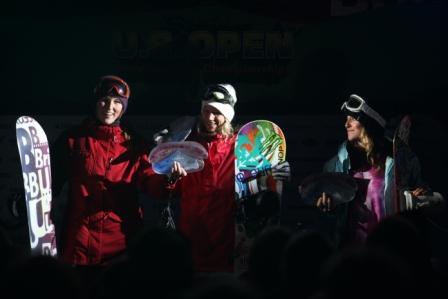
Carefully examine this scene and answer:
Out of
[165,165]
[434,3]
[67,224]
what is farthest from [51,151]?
[434,3]

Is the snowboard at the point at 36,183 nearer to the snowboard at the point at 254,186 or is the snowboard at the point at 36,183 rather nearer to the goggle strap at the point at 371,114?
the snowboard at the point at 254,186

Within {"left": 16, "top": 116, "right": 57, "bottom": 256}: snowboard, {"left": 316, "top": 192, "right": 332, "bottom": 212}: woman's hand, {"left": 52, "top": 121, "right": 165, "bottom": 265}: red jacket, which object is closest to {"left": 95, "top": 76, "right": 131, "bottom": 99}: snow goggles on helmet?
{"left": 52, "top": 121, "right": 165, "bottom": 265}: red jacket

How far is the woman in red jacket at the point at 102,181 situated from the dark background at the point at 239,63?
3.00ft

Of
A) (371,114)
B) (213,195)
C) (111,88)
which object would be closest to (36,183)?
(111,88)

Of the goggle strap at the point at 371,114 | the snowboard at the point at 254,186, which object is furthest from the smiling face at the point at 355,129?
the snowboard at the point at 254,186

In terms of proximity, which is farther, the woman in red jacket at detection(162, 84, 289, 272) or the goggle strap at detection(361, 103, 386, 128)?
the goggle strap at detection(361, 103, 386, 128)

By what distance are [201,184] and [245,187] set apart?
1.04 feet

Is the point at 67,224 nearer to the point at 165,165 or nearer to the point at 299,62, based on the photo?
the point at 165,165

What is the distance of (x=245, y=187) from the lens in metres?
5.04

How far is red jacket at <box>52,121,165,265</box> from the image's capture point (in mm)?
4871

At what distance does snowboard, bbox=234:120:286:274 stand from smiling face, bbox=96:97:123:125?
2.89ft

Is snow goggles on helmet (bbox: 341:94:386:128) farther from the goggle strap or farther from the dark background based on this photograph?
Result: the dark background

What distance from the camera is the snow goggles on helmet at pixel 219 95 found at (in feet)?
16.6

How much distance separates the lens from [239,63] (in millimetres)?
5910
